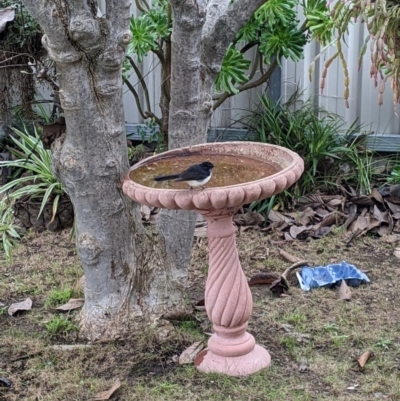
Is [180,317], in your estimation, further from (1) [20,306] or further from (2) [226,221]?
(1) [20,306]

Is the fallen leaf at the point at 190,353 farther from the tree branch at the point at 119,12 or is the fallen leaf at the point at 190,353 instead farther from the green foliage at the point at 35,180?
the green foliage at the point at 35,180

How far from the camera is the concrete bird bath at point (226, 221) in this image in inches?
123

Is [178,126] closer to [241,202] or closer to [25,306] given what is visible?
[241,202]

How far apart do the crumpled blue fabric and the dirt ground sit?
0.06 meters

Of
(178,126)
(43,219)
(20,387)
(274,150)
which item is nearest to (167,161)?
(178,126)

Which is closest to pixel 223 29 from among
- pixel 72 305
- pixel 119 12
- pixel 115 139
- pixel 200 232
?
pixel 119 12

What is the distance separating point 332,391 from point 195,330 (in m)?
0.90

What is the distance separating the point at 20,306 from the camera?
4242mm

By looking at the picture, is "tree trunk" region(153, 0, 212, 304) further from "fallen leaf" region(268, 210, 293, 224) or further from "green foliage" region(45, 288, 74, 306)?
"fallen leaf" region(268, 210, 293, 224)

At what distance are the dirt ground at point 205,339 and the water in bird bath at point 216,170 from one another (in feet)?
3.01

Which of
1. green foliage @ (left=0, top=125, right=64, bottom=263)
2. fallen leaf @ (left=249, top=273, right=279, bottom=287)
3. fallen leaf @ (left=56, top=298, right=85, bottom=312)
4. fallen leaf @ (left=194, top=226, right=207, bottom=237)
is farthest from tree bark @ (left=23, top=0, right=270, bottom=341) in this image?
green foliage @ (left=0, top=125, right=64, bottom=263)

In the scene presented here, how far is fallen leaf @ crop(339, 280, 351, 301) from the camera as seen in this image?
427 cm

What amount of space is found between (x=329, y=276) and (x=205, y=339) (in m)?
1.14

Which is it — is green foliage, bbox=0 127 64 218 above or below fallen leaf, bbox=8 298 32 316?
above
